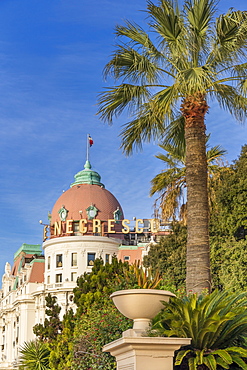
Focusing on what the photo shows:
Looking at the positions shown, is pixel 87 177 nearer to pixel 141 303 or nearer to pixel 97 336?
pixel 97 336

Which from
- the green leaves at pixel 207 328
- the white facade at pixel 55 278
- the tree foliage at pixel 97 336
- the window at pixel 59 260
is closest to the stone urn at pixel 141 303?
the green leaves at pixel 207 328

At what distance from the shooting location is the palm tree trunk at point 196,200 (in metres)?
16.1

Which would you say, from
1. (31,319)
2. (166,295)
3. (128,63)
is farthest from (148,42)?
(31,319)

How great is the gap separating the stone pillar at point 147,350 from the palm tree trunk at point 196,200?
4105 mm

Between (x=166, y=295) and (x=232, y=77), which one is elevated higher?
(x=232, y=77)

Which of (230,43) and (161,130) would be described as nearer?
(230,43)

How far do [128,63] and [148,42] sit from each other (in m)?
0.80

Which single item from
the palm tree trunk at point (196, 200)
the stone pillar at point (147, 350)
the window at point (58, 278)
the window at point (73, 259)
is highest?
the window at point (73, 259)

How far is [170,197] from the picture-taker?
26062mm

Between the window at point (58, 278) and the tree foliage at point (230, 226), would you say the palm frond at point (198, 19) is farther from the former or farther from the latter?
the window at point (58, 278)

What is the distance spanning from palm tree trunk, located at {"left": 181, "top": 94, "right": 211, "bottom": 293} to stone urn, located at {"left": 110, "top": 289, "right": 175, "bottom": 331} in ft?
11.3

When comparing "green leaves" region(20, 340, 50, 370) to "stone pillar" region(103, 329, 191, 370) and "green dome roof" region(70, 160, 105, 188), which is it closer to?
"stone pillar" region(103, 329, 191, 370)

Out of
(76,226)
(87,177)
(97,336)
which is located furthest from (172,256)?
(87,177)

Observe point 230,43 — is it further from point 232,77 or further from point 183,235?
point 183,235
